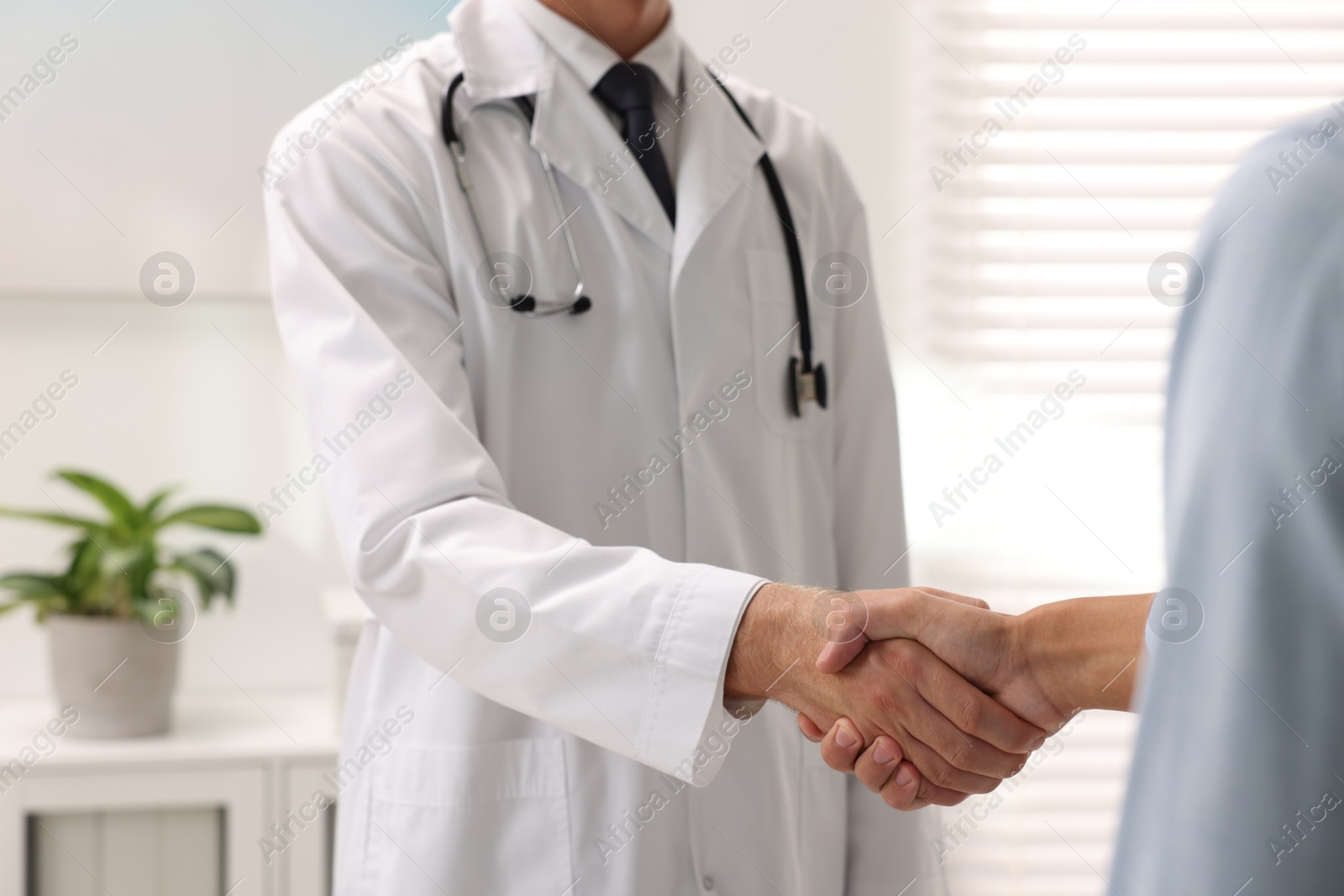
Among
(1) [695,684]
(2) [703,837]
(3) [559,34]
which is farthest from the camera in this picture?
(3) [559,34]

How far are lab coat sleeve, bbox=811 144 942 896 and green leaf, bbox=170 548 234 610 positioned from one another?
1.03 meters

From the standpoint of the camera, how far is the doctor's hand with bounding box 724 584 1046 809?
0.91 metres

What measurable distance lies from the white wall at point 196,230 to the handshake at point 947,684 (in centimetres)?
116

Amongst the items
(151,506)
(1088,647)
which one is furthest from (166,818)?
(1088,647)

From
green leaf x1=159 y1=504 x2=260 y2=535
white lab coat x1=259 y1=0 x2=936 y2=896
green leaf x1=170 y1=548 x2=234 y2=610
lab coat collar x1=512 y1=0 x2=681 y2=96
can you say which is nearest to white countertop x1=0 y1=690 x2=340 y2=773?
green leaf x1=170 y1=548 x2=234 y2=610

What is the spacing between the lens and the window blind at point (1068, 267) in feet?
5.56

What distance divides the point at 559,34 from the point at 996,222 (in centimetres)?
100

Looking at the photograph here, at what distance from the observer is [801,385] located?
1114 millimetres

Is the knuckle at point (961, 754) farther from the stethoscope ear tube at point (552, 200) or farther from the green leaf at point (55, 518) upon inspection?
the green leaf at point (55, 518)

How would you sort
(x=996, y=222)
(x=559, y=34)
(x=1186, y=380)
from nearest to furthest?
(x=1186, y=380) < (x=559, y=34) < (x=996, y=222)

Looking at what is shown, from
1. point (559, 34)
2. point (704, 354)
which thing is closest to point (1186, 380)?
point (704, 354)

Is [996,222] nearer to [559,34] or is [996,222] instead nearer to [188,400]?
[559,34]

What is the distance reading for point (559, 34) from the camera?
1098 mm

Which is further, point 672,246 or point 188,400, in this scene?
point 188,400
